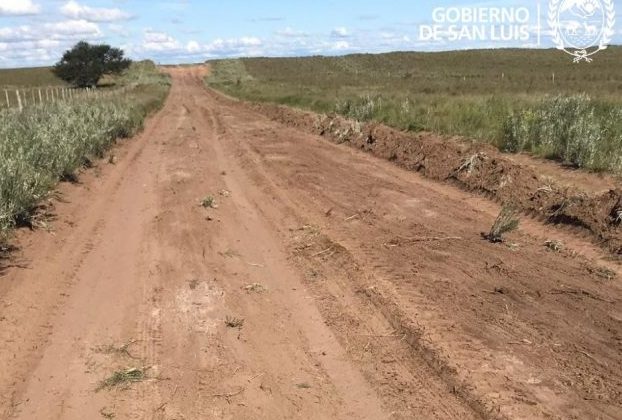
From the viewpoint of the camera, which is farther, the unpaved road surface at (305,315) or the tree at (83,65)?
the tree at (83,65)

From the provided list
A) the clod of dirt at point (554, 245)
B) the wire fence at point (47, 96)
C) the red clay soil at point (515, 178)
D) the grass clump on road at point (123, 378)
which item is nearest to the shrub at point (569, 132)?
the red clay soil at point (515, 178)

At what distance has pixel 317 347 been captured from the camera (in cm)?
492

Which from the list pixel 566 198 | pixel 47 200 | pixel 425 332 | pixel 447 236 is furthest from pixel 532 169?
pixel 47 200

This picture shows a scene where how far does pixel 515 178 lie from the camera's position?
33.2ft

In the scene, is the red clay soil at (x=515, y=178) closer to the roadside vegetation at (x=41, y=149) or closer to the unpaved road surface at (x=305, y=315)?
the unpaved road surface at (x=305, y=315)

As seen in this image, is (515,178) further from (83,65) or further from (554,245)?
(83,65)

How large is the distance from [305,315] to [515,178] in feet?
19.8

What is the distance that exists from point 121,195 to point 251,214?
9.86 feet

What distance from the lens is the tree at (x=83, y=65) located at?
215 ft

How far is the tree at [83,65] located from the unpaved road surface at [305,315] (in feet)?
201

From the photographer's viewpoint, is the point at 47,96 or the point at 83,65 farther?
the point at 83,65

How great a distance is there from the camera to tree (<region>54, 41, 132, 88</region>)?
215 feet

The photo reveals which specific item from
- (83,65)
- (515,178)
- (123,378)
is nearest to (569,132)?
(515,178)

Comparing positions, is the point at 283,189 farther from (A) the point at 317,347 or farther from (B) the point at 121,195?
(A) the point at 317,347
